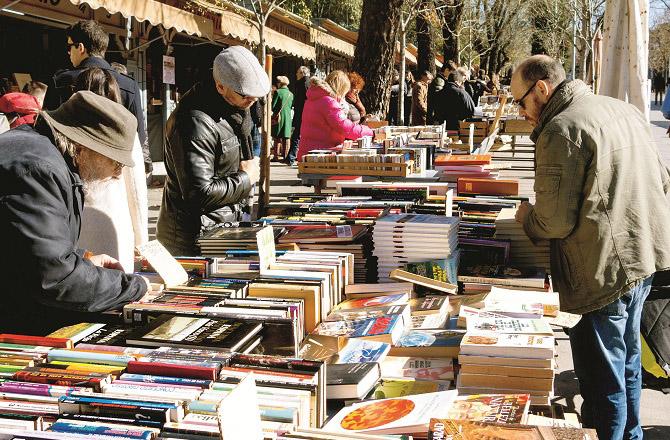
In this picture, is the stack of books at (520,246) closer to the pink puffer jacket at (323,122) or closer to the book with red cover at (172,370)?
the book with red cover at (172,370)

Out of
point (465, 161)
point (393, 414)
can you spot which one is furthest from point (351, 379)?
point (465, 161)

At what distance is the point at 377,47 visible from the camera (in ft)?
38.3

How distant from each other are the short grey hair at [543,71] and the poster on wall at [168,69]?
949 centimetres

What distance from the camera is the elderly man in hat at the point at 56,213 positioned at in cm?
214

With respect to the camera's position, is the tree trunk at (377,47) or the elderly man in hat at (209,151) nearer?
the elderly man in hat at (209,151)

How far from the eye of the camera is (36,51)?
34.1 ft

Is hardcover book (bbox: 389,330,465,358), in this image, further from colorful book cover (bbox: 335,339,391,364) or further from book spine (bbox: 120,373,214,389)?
book spine (bbox: 120,373,214,389)

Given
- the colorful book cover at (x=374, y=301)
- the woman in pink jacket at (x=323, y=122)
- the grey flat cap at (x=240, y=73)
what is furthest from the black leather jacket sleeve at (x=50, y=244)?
the woman in pink jacket at (x=323, y=122)

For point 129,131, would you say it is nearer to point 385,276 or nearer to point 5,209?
point 5,209

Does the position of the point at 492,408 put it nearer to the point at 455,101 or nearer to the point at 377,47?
the point at 377,47

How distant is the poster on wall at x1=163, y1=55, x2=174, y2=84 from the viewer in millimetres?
11954

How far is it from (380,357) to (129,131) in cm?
113

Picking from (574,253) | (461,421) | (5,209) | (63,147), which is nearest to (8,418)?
(5,209)

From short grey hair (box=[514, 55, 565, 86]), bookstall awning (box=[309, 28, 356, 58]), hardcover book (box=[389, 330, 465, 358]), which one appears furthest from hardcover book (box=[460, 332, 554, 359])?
bookstall awning (box=[309, 28, 356, 58])
